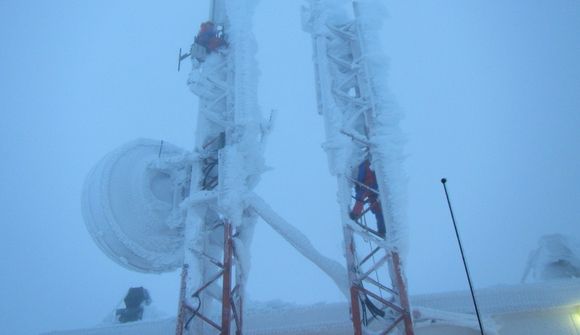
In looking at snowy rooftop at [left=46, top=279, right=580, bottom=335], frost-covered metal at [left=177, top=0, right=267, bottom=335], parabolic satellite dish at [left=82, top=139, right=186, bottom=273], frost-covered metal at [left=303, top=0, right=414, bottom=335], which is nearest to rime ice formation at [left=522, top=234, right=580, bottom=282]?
snowy rooftop at [left=46, top=279, right=580, bottom=335]

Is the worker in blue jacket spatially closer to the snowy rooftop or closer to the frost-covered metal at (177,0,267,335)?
the snowy rooftop

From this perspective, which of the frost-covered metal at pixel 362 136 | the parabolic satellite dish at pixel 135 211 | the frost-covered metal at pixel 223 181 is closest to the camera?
the frost-covered metal at pixel 362 136

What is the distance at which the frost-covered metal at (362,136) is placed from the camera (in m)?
6.76

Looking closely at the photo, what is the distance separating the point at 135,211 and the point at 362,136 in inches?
261

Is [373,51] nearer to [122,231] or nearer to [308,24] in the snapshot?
[308,24]

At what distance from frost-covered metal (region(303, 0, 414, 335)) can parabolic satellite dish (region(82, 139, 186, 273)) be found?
4.58m

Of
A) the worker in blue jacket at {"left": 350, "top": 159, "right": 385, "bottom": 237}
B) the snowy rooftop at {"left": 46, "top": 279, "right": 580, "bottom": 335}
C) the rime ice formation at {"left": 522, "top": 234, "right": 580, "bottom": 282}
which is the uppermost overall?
the worker in blue jacket at {"left": 350, "top": 159, "right": 385, "bottom": 237}

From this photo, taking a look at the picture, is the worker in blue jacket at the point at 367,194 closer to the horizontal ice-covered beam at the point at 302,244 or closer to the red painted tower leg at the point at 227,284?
the horizontal ice-covered beam at the point at 302,244

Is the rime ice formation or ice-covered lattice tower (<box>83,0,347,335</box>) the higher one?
ice-covered lattice tower (<box>83,0,347,335</box>)

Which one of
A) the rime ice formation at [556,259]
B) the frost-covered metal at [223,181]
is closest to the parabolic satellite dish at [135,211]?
the frost-covered metal at [223,181]

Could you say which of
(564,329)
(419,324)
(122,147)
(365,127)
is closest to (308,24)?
(365,127)

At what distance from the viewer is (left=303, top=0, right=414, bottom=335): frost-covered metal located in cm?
676

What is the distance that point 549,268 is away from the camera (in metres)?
11.3

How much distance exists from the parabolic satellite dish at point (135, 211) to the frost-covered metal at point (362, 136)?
4.58 meters
